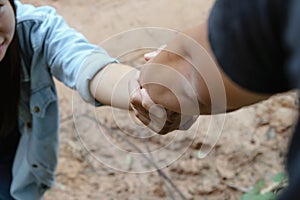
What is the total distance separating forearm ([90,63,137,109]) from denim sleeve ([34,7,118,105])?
0.04 feet

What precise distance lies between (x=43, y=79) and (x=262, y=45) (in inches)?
31.8

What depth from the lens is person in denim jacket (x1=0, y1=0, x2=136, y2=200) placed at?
3.39 ft

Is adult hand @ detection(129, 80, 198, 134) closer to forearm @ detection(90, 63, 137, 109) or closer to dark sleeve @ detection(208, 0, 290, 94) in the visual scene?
forearm @ detection(90, 63, 137, 109)

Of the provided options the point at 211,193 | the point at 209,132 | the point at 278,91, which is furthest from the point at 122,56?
the point at 278,91

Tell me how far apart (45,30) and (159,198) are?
0.63 meters

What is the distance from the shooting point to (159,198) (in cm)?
159

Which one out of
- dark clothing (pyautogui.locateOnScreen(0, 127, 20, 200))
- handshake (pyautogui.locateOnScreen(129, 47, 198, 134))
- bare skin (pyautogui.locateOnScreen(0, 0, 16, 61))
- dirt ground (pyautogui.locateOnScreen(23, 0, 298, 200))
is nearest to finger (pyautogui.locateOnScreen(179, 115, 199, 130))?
handshake (pyautogui.locateOnScreen(129, 47, 198, 134))

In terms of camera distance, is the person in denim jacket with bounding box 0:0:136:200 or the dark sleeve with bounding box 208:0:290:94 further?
the person in denim jacket with bounding box 0:0:136:200

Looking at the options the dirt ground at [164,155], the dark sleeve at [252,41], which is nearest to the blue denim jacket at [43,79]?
the dirt ground at [164,155]

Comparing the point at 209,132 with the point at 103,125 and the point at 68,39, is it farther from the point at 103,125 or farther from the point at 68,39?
the point at 68,39

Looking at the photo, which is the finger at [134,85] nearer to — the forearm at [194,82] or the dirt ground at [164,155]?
the forearm at [194,82]

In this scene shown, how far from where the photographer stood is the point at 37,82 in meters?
1.21

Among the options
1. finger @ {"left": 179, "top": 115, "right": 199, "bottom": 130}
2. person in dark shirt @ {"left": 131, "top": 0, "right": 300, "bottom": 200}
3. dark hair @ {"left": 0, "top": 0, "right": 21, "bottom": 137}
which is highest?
person in dark shirt @ {"left": 131, "top": 0, "right": 300, "bottom": 200}

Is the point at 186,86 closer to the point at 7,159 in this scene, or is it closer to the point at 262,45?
the point at 262,45
